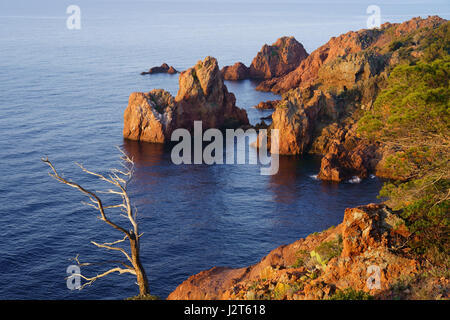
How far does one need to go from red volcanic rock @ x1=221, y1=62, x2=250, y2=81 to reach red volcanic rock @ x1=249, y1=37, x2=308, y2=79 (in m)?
2.83

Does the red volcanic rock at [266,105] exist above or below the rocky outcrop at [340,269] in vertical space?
above

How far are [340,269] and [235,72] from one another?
15616 cm

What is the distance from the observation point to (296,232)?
60438mm

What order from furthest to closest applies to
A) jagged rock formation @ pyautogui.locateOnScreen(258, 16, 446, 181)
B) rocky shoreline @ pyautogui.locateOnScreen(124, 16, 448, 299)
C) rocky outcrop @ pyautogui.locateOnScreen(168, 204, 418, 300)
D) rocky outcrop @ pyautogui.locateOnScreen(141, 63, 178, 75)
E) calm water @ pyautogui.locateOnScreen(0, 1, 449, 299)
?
rocky outcrop @ pyautogui.locateOnScreen(141, 63, 178, 75), jagged rock formation @ pyautogui.locateOnScreen(258, 16, 446, 181), calm water @ pyautogui.locateOnScreen(0, 1, 449, 299), rocky shoreline @ pyautogui.locateOnScreen(124, 16, 448, 299), rocky outcrop @ pyautogui.locateOnScreen(168, 204, 418, 300)

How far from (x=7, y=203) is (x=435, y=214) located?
57.0m

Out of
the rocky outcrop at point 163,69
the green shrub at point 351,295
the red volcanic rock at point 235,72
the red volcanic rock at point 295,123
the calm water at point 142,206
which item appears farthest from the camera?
the red volcanic rock at point 235,72

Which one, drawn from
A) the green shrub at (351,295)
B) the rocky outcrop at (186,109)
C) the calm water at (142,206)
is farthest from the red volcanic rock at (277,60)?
the green shrub at (351,295)

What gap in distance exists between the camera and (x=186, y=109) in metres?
106

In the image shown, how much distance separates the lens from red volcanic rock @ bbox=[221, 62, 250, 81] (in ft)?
584

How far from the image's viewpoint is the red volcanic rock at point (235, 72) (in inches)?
7008

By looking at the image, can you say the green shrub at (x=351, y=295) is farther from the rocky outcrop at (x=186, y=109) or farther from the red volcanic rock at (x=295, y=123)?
the rocky outcrop at (x=186, y=109)
